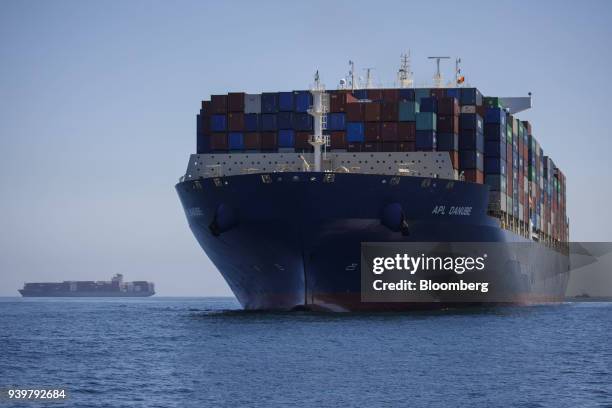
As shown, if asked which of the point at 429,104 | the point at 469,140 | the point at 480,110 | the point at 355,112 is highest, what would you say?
the point at 480,110

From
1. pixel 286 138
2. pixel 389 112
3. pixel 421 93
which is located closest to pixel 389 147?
pixel 389 112

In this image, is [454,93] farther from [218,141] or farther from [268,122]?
[218,141]

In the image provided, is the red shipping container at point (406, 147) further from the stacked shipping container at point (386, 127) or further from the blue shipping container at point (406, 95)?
the blue shipping container at point (406, 95)

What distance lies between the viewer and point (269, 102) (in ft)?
204

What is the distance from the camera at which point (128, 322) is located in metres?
64.4

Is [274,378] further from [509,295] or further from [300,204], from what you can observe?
[509,295]

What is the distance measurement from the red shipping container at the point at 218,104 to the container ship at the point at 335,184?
68 mm

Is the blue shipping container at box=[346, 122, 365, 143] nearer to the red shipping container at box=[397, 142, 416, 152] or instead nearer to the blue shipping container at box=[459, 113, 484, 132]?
the red shipping container at box=[397, 142, 416, 152]

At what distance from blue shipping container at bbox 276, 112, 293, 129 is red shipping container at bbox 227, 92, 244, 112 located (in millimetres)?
2586

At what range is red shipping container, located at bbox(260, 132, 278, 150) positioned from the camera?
199 feet

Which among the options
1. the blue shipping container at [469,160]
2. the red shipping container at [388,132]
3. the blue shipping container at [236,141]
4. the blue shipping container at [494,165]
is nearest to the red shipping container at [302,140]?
the blue shipping container at [236,141]

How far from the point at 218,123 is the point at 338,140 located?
24.9 ft

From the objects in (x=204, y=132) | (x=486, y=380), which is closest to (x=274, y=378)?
(x=486, y=380)

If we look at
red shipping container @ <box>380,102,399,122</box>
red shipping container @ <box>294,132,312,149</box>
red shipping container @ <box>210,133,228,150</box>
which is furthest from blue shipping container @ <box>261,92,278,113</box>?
red shipping container @ <box>380,102,399,122</box>
